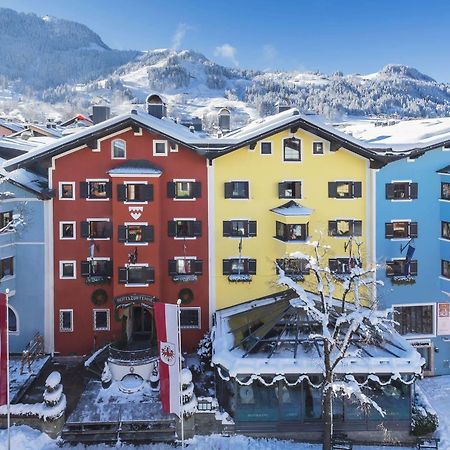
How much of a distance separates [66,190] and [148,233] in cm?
587

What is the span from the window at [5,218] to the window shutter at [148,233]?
8.03m

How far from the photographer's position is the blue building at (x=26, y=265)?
28.7 meters

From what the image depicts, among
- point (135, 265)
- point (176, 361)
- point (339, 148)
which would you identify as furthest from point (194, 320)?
point (339, 148)

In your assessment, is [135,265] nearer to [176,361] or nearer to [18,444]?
[176,361]

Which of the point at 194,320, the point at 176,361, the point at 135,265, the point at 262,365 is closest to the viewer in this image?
the point at 176,361

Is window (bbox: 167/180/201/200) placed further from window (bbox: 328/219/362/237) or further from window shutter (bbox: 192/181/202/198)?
window (bbox: 328/219/362/237)

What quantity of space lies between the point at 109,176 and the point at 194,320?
1045 cm

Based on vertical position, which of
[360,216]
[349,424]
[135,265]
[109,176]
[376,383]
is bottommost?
[349,424]

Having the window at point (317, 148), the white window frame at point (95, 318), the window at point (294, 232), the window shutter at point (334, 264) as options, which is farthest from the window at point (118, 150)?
the window shutter at point (334, 264)

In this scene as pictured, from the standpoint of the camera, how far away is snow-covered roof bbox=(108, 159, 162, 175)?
27875mm

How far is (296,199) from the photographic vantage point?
29.8 metres

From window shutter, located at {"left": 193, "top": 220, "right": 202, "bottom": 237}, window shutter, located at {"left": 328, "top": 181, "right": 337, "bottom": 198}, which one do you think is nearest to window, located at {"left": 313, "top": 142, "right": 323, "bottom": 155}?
window shutter, located at {"left": 328, "top": 181, "right": 337, "bottom": 198}

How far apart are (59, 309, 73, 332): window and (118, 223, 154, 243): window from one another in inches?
232

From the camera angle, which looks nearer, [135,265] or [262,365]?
[262,365]
